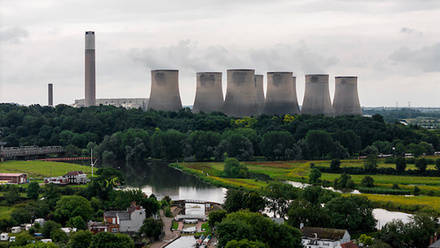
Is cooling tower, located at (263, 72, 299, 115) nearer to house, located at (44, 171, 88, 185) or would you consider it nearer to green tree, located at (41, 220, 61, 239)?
house, located at (44, 171, 88, 185)

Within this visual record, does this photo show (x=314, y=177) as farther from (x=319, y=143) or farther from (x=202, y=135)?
(x=202, y=135)

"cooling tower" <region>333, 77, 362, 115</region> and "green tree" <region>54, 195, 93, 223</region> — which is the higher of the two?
"cooling tower" <region>333, 77, 362, 115</region>

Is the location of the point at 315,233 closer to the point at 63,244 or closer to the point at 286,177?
the point at 63,244

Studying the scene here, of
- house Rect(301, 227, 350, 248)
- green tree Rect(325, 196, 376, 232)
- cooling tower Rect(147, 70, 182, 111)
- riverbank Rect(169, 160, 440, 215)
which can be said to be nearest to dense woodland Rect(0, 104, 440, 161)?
cooling tower Rect(147, 70, 182, 111)

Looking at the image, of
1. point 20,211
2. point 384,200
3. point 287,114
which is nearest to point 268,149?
point 287,114

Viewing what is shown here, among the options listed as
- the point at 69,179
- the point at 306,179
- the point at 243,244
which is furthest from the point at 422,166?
the point at 243,244

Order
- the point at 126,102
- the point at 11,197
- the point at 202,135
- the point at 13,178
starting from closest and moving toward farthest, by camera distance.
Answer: the point at 11,197 → the point at 13,178 → the point at 202,135 → the point at 126,102
